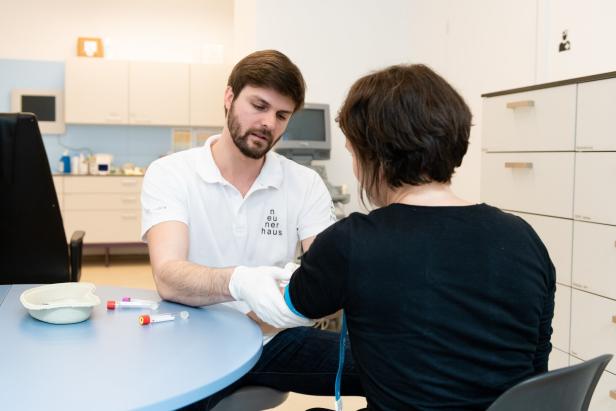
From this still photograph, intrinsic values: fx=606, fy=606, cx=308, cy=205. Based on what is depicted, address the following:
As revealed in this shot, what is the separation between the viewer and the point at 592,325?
2.25 metres

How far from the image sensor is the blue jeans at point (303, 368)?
1.57 meters

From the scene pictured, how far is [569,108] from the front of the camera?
2.34 meters

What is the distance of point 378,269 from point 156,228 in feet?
2.69

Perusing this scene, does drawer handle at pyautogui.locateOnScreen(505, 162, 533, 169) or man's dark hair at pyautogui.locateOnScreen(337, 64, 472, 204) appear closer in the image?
man's dark hair at pyautogui.locateOnScreen(337, 64, 472, 204)

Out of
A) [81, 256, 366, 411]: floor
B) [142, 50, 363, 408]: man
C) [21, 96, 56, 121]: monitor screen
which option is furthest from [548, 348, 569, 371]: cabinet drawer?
[21, 96, 56, 121]: monitor screen

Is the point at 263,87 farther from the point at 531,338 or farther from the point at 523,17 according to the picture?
the point at 523,17

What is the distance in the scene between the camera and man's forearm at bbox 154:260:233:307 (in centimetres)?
133

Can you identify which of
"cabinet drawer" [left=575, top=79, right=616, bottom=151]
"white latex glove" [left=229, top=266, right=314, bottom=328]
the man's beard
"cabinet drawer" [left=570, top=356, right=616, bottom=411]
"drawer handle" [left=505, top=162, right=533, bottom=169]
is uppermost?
"cabinet drawer" [left=575, top=79, right=616, bottom=151]

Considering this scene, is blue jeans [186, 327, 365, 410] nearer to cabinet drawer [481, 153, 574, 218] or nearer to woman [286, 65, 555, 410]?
woman [286, 65, 555, 410]

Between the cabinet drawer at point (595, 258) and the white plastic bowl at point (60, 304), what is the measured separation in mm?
1760

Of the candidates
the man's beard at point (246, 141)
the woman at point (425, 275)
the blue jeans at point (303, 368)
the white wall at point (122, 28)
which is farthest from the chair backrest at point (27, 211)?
the white wall at point (122, 28)

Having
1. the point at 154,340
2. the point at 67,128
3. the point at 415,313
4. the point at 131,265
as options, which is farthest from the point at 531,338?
the point at 67,128

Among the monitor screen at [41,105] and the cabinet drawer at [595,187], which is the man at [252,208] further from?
the monitor screen at [41,105]

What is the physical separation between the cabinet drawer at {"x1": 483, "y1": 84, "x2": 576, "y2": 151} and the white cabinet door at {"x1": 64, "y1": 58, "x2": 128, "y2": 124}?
4.06 m
